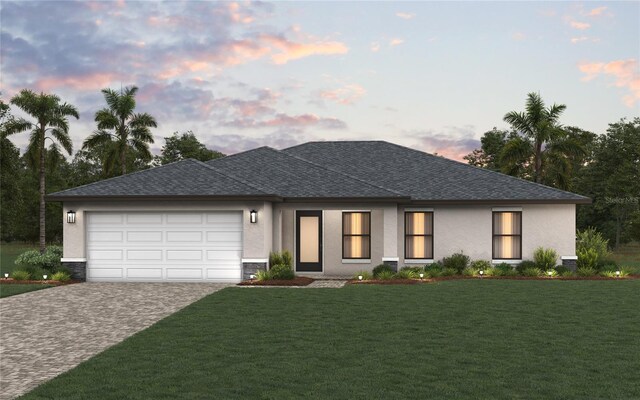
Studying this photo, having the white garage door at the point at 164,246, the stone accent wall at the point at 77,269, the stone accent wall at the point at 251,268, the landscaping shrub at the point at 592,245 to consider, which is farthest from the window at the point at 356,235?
the stone accent wall at the point at 77,269

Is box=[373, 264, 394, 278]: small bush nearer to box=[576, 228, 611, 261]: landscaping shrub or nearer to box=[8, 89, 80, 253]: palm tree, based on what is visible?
box=[576, 228, 611, 261]: landscaping shrub

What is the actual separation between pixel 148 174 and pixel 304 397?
1874 cm

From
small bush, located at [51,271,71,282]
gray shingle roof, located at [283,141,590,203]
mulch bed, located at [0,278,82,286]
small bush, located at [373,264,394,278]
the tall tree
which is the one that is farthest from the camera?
the tall tree

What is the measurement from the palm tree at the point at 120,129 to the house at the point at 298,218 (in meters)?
14.1

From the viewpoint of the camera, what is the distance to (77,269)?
23750 millimetres

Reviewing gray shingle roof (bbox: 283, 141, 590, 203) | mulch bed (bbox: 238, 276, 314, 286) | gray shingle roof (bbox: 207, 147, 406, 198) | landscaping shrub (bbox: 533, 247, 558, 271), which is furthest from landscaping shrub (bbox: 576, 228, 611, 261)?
mulch bed (bbox: 238, 276, 314, 286)

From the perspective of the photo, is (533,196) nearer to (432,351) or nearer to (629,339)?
(629,339)

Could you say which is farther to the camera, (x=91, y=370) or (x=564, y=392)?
(x=91, y=370)

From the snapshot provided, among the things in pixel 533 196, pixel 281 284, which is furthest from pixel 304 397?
pixel 533 196

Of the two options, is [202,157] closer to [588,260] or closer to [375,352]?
[588,260]

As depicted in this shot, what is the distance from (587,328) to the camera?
1309 cm

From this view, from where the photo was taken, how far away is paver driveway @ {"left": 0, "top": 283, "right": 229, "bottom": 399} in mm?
10164

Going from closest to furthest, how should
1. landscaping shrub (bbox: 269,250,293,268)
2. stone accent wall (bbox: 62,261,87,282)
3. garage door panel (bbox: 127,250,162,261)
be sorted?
garage door panel (bbox: 127,250,162,261)
stone accent wall (bbox: 62,261,87,282)
landscaping shrub (bbox: 269,250,293,268)

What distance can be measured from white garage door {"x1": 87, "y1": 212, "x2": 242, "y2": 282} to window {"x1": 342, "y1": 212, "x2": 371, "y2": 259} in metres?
4.49
